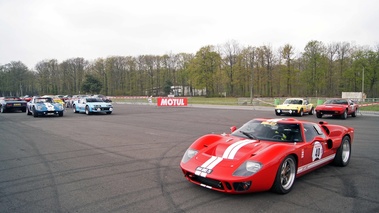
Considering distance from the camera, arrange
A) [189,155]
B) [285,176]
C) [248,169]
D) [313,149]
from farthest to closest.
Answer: [313,149] → [189,155] → [285,176] → [248,169]

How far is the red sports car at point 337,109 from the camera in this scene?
56.4 feet

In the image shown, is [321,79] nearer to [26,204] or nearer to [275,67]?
[275,67]

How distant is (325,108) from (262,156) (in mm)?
15836

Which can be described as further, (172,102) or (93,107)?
(172,102)

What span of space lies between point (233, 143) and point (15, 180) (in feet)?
13.8

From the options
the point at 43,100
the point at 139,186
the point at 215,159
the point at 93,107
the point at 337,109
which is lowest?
the point at 139,186

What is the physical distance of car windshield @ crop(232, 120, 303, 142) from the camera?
5.00 m

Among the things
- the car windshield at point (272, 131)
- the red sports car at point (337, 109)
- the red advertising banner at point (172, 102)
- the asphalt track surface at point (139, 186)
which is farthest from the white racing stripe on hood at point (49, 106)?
the red sports car at point (337, 109)

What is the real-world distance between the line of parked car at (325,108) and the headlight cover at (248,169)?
1576 cm

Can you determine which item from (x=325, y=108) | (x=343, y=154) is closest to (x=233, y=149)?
(x=343, y=154)

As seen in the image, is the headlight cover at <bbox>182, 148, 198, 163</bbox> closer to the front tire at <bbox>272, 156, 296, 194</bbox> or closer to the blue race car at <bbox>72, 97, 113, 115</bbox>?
the front tire at <bbox>272, 156, 296, 194</bbox>

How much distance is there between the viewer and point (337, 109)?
1712 cm

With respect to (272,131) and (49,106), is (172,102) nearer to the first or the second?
(49,106)

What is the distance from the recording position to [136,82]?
80.5 metres
